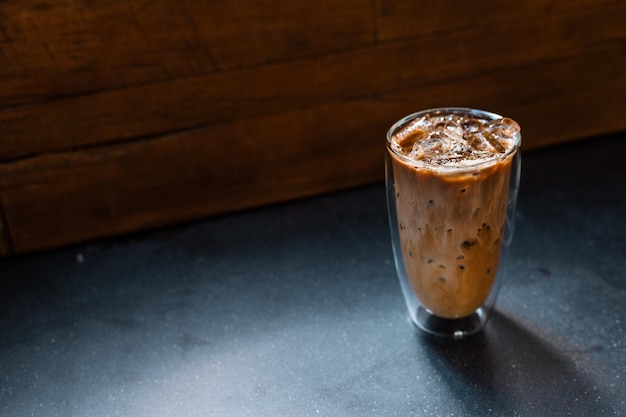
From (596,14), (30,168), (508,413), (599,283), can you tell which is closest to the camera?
(508,413)

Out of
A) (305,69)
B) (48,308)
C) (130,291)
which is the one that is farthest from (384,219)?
(48,308)

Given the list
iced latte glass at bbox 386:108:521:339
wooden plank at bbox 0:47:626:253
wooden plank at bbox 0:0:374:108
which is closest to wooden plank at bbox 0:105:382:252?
wooden plank at bbox 0:47:626:253

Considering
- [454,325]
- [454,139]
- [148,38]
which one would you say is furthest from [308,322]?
[148,38]

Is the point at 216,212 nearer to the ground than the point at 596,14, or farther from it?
nearer to the ground

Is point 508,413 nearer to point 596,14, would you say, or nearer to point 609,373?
point 609,373

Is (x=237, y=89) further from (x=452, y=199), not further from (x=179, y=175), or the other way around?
(x=452, y=199)

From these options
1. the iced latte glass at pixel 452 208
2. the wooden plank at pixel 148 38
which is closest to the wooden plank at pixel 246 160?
the wooden plank at pixel 148 38

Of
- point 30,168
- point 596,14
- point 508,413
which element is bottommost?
point 508,413

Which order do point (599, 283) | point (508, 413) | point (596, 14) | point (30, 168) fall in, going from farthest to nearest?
point (596, 14)
point (30, 168)
point (599, 283)
point (508, 413)
